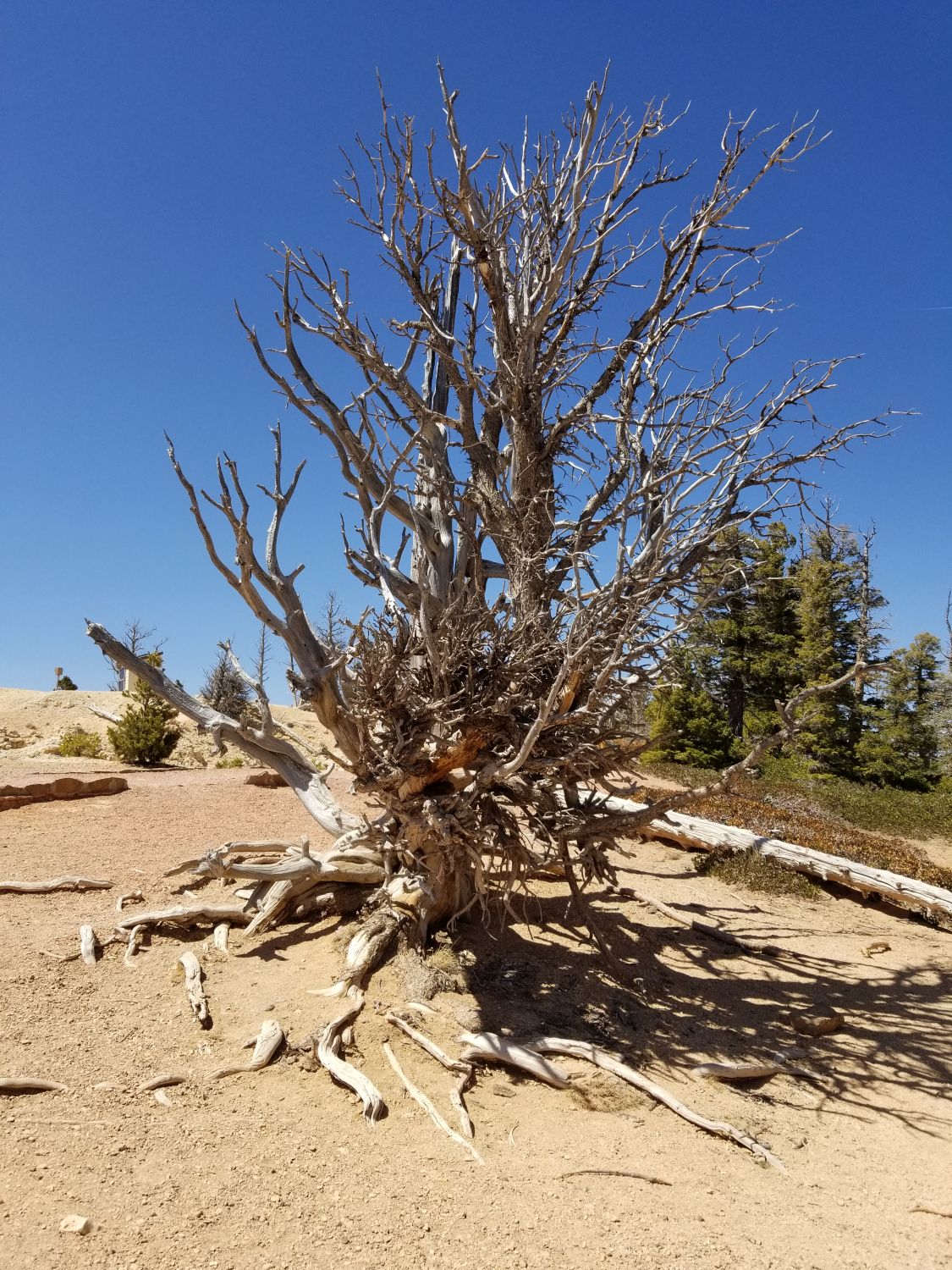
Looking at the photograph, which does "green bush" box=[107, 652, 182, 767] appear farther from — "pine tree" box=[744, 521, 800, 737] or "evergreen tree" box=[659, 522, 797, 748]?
"pine tree" box=[744, 521, 800, 737]

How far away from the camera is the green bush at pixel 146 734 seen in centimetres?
1700

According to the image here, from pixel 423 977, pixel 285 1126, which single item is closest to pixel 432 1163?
pixel 285 1126

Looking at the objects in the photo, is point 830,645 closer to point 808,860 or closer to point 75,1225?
point 808,860

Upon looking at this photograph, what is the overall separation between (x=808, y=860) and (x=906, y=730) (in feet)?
55.0

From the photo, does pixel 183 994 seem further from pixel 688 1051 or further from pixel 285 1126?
pixel 688 1051

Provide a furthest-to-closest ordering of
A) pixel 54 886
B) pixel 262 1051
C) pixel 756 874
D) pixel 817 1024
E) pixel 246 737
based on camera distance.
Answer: pixel 756 874, pixel 54 886, pixel 246 737, pixel 817 1024, pixel 262 1051

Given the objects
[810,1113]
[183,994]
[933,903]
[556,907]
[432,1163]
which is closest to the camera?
[432,1163]

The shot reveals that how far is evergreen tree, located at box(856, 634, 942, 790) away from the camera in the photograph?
22703mm

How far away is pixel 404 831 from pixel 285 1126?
7.15 ft

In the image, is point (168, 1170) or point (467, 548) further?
point (467, 548)

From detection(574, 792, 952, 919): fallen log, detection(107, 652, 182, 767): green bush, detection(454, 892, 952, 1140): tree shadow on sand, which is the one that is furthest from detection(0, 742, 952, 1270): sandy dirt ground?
detection(107, 652, 182, 767): green bush

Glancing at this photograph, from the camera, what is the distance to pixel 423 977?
17.6 ft

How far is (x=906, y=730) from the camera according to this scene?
23.7m

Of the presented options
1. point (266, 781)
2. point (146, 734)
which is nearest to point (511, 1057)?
point (266, 781)
